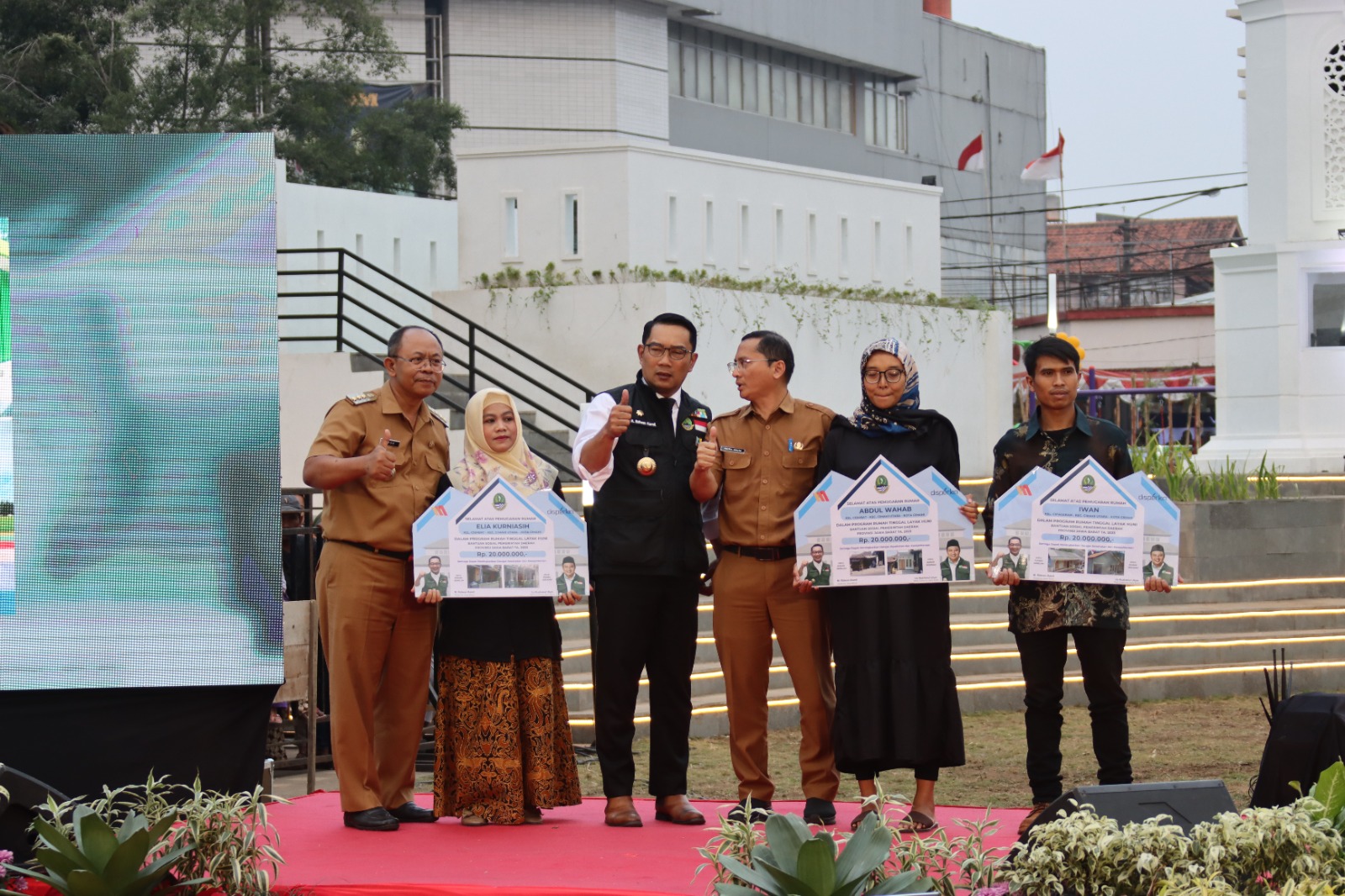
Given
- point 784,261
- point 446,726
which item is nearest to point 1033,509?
point 446,726

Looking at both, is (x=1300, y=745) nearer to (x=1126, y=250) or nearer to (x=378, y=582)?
(x=378, y=582)

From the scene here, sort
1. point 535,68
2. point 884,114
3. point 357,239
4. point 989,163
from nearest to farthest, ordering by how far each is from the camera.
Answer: point 357,239 → point 535,68 → point 884,114 → point 989,163

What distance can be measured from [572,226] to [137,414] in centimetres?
967

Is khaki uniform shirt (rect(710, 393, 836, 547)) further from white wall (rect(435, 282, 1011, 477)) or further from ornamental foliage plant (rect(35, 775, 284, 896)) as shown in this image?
white wall (rect(435, 282, 1011, 477))

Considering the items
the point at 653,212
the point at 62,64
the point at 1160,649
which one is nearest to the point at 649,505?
the point at 1160,649

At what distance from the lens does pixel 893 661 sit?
577 cm

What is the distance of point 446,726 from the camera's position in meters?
A: 6.04

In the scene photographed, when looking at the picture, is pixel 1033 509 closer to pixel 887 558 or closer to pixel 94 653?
pixel 887 558

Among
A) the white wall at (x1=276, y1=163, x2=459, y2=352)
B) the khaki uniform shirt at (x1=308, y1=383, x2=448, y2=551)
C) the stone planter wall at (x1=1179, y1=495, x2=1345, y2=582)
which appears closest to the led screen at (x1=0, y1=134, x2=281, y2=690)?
the khaki uniform shirt at (x1=308, y1=383, x2=448, y2=551)

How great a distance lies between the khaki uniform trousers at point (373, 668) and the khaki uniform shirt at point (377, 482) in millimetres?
83

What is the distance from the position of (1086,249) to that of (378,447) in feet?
161

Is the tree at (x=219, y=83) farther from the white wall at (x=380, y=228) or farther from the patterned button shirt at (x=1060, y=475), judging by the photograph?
the patterned button shirt at (x=1060, y=475)

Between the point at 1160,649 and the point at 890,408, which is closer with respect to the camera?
the point at 890,408

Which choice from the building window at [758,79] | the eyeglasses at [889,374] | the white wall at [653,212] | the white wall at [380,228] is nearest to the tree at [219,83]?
the white wall at [380,228]
